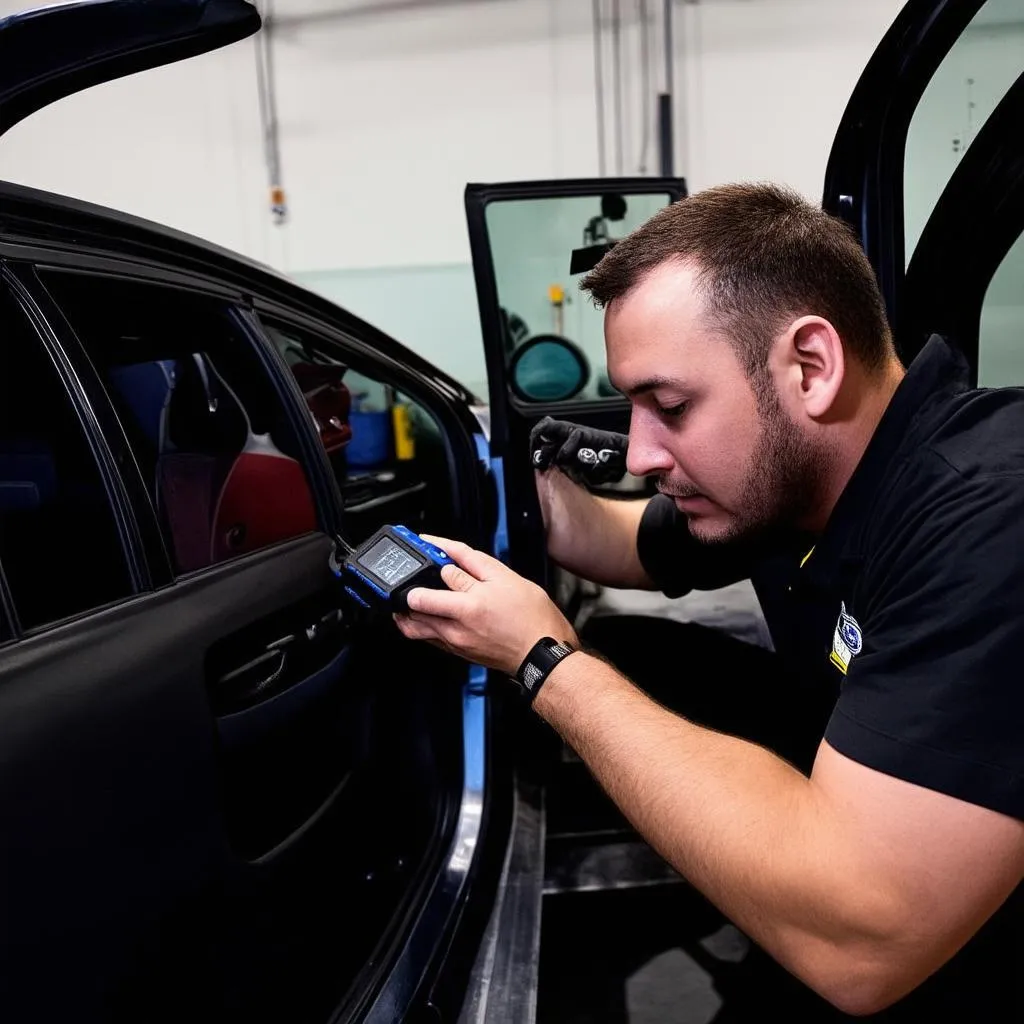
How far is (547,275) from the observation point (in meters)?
3.38

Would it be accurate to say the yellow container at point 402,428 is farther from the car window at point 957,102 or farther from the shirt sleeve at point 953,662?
the shirt sleeve at point 953,662

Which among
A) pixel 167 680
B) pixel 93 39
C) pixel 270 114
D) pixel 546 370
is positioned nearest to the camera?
pixel 93 39

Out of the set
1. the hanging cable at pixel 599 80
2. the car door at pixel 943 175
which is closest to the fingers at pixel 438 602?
the car door at pixel 943 175

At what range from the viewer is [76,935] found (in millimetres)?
693

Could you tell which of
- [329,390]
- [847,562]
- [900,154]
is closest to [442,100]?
[329,390]

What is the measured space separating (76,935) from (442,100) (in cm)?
352

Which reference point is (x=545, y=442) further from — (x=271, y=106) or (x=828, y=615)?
(x=271, y=106)

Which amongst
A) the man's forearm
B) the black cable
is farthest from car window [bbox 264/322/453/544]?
the black cable

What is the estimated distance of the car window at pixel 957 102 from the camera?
3.98 feet

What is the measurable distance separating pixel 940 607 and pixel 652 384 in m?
0.38

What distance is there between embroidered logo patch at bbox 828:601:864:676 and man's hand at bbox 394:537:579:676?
0.32 meters

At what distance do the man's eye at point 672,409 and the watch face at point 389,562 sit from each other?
1.12ft

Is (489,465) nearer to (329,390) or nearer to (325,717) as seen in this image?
(329,390)

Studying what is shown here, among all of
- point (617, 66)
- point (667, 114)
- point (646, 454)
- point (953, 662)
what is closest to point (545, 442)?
point (646, 454)
